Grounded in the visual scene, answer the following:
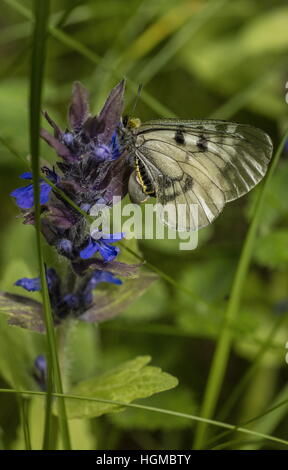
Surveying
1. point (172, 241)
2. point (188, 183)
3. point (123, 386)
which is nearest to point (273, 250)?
point (172, 241)

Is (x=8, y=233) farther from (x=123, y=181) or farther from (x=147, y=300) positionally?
(x=123, y=181)

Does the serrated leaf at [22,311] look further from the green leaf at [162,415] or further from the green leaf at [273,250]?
the green leaf at [273,250]

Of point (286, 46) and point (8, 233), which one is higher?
point (286, 46)

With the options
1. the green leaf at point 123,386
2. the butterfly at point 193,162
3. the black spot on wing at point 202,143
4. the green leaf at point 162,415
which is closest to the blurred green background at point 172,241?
the green leaf at point 162,415

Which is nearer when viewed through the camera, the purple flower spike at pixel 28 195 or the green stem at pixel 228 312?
the purple flower spike at pixel 28 195

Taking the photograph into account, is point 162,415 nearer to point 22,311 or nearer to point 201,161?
point 22,311
